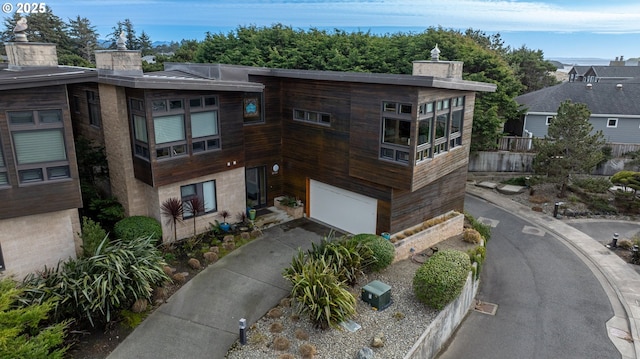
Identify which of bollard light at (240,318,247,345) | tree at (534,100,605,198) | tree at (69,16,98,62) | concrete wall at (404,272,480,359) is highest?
tree at (69,16,98,62)

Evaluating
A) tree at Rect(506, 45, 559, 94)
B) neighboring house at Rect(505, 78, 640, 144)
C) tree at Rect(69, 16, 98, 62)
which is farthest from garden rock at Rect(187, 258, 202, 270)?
tree at Rect(69, 16, 98, 62)

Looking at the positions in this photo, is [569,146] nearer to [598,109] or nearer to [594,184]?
[594,184]

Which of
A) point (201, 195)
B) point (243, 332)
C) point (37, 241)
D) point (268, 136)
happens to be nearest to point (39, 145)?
point (37, 241)

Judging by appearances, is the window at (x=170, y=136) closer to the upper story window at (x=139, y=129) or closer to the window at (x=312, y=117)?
the upper story window at (x=139, y=129)

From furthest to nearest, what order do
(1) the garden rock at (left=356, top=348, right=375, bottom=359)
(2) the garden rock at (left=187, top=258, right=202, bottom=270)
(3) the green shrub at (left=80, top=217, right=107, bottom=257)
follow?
1. (2) the garden rock at (left=187, top=258, right=202, bottom=270)
2. (3) the green shrub at (left=80, top=217, right=107, bottom=257)
3. (1) the garden rock at (left=356, top=348, right=375, bottom=359)

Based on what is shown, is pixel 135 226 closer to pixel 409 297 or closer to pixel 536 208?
pixel 409 297

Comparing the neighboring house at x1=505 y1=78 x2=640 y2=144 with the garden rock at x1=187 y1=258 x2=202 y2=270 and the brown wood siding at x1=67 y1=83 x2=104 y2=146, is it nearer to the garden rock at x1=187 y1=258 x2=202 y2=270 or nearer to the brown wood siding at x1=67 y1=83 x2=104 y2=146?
the garden rock at x1=187 y1=258 x2=202 y2=270
